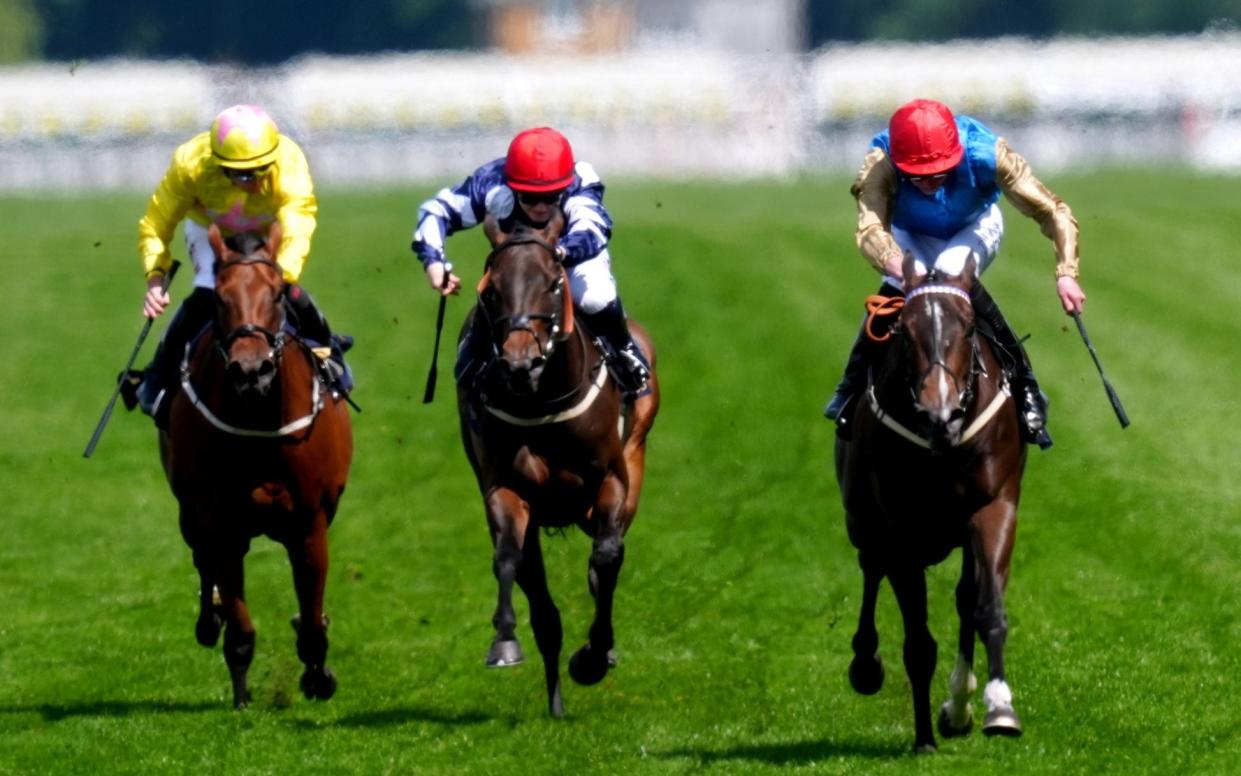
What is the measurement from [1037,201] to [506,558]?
2655 mm

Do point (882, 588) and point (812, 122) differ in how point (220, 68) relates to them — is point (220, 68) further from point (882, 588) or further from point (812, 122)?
point (882, 588)

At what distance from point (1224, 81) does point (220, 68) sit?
18.4 meters

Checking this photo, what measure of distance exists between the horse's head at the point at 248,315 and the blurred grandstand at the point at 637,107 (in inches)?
1244

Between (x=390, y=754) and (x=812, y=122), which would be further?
(x=812, y=122)

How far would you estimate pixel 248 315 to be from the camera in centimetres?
959

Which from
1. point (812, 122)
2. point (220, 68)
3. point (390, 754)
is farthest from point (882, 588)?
point (220, 68)

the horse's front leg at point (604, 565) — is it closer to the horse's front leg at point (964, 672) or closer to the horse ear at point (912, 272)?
the horse's front leg at point (964, 672)

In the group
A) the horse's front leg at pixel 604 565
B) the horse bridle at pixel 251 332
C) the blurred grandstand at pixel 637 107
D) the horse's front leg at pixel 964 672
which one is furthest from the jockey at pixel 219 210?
the blurred grandstand at pixel 637 107

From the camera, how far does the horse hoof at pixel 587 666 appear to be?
10.9 meters

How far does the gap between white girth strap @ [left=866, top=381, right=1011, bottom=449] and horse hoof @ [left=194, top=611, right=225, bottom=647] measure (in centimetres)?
392

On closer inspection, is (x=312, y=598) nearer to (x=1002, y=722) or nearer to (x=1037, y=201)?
(x=1002, y=722)

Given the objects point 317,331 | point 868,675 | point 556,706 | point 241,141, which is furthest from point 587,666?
point 241,141

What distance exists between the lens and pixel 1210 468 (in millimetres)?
16422

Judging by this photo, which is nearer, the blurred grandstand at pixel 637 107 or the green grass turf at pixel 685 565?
the green grass turf at pixel 685 565
